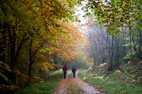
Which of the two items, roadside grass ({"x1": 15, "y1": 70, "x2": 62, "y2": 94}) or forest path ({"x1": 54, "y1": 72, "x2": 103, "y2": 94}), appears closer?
roadside grass ({"x1": 15, "y1": 70, "x2": 62, "y2": 94})

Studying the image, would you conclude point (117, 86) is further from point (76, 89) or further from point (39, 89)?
point (39, 89)

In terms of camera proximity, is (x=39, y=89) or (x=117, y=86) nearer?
(x=39, y=89)

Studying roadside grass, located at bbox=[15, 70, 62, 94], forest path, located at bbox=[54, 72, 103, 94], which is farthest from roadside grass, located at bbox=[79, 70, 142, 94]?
roadside grass, located at bbox=[15, 70, 62, 94]

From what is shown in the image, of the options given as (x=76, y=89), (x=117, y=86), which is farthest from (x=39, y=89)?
(x=117, y=86)

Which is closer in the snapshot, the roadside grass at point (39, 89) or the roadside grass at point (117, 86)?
the roadside grass at point (117, 86)

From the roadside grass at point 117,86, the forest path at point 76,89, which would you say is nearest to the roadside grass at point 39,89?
the forest path at point 76,89

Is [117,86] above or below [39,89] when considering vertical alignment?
below

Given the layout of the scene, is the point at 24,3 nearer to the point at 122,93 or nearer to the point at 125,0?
the point at 125,0

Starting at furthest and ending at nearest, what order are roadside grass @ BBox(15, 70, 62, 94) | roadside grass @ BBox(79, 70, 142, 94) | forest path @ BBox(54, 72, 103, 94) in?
forest path @ BBox(54, 72, 103, 94), roadside grass @ BBox(15, 70, 62, 94), roadside grass @ BBox(79, 70, 142, 94)

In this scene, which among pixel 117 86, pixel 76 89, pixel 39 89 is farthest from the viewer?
pixel 117 86

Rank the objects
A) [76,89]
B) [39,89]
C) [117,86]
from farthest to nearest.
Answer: [117,86]
[76,89]
[39,89]

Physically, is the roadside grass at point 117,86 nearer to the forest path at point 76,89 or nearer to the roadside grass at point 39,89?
the forest path at point 76,89

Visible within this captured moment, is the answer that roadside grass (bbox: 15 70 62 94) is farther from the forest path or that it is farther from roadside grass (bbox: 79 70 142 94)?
roadside grass (bbox: 79 70 142 94)

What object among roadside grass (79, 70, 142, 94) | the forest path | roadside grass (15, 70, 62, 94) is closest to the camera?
roadside grass (79, 70, 142, 94)
